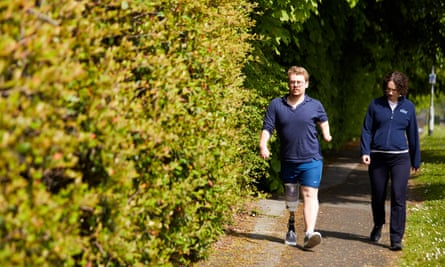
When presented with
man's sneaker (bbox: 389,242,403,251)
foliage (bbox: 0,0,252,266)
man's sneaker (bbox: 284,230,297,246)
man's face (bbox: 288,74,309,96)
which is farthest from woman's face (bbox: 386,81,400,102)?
foliage (bbox: 0,0,252,266)

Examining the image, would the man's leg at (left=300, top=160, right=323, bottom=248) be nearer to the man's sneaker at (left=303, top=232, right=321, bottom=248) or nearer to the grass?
the man's sneaker at (left=303, top=232, right=321, bottom=248)

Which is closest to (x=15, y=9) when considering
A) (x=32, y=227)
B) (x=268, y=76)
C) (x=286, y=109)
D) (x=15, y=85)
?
(x=15, y=85)

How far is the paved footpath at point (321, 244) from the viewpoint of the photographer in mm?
7055

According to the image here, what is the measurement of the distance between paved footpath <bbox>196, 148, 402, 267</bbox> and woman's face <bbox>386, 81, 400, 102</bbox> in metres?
1.63

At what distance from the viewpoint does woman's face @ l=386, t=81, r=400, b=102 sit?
7.90m

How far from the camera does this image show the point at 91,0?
393cm

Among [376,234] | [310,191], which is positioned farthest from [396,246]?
[310,191]

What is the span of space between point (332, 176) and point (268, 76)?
241 inches

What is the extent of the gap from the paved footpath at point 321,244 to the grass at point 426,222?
0.85 feet

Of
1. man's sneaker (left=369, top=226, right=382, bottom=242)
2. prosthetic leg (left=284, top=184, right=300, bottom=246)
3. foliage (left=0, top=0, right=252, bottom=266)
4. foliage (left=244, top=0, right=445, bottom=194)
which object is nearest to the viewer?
foliage (left=0, top=0, right=252, bottom=266)

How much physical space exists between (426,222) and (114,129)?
682 cm

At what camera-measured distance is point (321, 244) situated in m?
8.04

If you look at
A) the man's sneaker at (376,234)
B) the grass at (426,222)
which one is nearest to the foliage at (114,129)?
the grass at (426,222)

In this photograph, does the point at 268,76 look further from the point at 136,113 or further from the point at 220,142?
the point at 136,113
